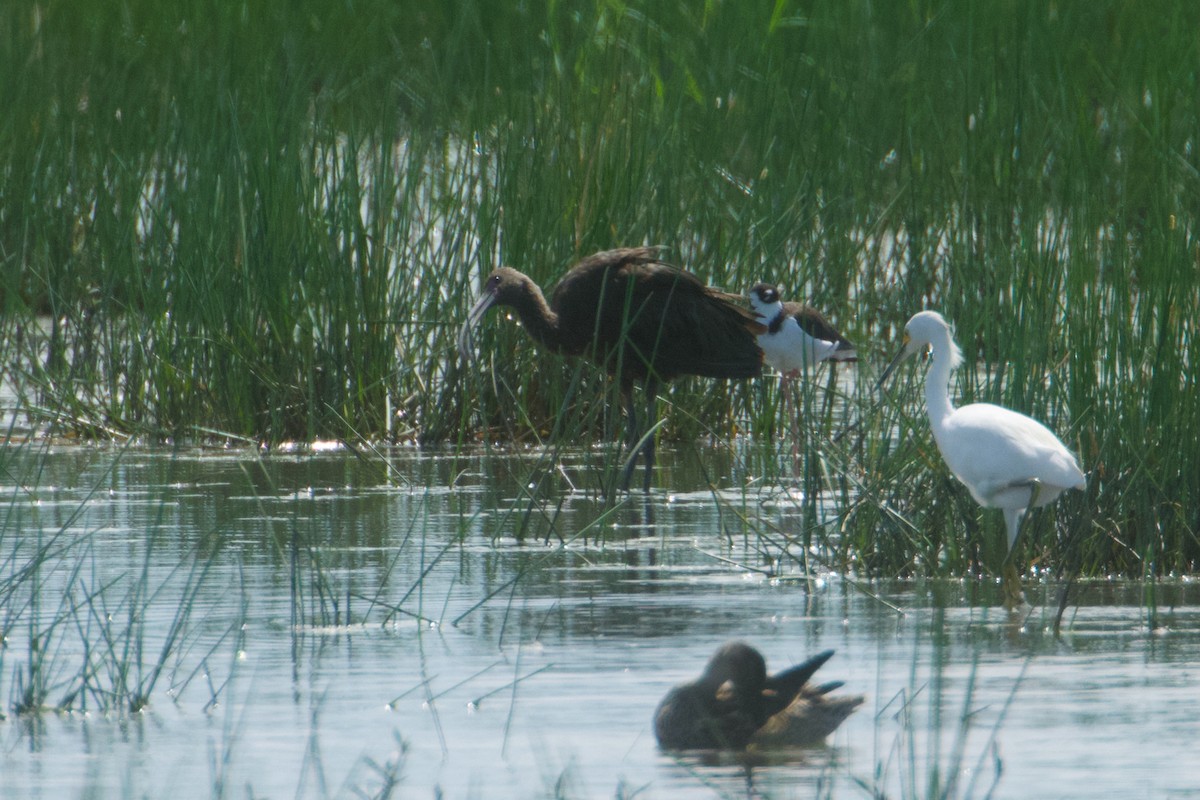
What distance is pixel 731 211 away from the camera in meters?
9.41

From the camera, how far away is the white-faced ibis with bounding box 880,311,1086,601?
5.75 metres

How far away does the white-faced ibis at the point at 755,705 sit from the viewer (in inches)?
173

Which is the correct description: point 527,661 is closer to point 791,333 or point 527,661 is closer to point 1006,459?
point 1006,459

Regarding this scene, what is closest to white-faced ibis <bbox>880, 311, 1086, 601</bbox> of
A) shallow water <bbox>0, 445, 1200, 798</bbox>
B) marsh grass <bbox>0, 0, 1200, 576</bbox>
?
shallow water <bbox>0, 445, 1200, 798</bbox>

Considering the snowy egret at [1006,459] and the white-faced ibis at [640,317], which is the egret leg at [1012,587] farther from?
the white-faced ibis at [640,317]

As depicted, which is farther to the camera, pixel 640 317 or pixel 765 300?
pixel 765 300

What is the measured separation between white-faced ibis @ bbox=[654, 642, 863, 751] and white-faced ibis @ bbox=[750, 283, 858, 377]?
4317mm

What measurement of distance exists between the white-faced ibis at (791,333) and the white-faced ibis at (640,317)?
222 mm

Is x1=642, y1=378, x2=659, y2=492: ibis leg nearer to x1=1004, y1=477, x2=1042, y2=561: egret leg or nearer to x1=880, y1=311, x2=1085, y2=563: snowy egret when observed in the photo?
x1=880, y1=311, x2=1085, y2=563: snowy egret

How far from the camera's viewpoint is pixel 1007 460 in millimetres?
5738

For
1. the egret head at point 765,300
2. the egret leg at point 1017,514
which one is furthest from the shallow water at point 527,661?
the egret head at point 765,300

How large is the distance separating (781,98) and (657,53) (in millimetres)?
1181

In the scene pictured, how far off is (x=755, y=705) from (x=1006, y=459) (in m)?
1.58

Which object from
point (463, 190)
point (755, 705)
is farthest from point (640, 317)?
point (755, 705)
